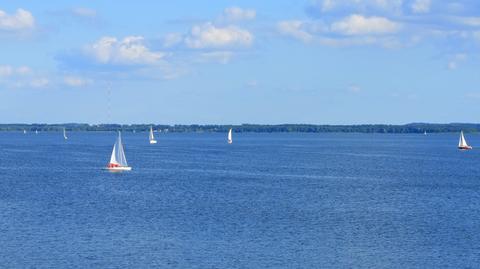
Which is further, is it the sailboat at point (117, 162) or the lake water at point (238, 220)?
the sailboat at point (117, 162)

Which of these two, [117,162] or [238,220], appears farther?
[117,162]

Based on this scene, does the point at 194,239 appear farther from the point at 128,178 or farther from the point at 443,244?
the point at 128,178

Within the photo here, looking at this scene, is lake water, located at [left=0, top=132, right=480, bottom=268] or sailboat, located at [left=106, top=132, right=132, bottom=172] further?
sailboat, located at [left=106, top=132, right=132, bottom=172]

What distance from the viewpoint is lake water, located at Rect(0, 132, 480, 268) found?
173 ft

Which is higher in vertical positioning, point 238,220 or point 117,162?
point 117,162

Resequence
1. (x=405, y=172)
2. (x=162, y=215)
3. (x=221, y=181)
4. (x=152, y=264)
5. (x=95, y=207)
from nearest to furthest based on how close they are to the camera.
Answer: (x=152, y=264), (x=162, y=215), (x=95, y=207), (x=221, y=181), (x=405, y=172)

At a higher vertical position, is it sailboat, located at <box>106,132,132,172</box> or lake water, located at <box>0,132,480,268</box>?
sailboat, located at <box>106,132,132,172</box>

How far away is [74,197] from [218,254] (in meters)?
36.1

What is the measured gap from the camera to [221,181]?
10738cm

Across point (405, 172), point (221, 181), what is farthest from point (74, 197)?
point (405, 172)

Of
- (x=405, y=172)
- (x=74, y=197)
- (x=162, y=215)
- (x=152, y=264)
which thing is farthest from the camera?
(x=405, y=172)

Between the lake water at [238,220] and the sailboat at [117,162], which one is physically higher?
the sailboat at [117,162]

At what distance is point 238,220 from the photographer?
68438 mm

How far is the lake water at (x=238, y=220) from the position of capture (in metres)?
52.8
